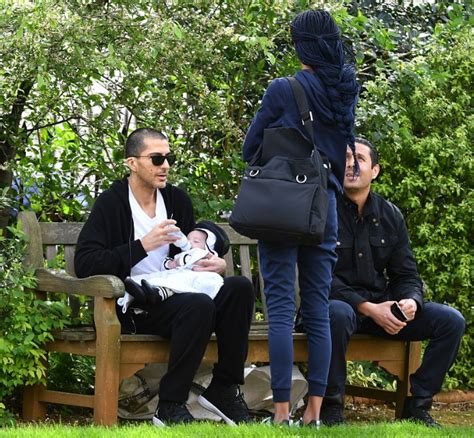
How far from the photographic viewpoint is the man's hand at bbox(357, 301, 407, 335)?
6.38 meters

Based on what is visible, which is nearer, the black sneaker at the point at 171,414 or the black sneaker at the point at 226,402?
the black sneaker at the point at 171,414

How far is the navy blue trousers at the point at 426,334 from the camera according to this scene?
615 cm

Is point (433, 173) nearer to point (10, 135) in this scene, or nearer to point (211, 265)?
point (211, 265)

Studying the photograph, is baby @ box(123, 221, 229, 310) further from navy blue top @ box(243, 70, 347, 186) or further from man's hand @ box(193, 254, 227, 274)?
navy blue top @ box(243, 70, 347, 186)

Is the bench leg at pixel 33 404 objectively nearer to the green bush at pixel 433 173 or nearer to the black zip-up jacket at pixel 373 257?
the black zip-up jacket at pixel 373 257

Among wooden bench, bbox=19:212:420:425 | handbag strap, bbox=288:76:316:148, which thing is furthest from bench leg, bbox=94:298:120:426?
handbag strap, bbox=288:76:316:148

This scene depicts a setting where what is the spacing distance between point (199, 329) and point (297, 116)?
1.20 metres

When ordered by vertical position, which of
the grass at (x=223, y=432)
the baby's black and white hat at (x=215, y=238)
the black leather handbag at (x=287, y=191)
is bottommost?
the grass at (x=223, y=432)

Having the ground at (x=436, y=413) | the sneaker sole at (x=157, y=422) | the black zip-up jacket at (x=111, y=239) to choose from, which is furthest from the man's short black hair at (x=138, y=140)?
the ground at (x=436, y=413)

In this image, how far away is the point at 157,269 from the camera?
6.29 meters

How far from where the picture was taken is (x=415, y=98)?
7.87 metres

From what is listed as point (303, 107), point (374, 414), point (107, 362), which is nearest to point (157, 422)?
A: point (107, 362)

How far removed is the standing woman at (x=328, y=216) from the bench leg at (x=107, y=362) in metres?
0.80

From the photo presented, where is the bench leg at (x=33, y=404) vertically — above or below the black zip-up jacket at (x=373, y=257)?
below
